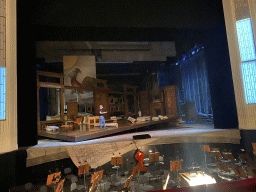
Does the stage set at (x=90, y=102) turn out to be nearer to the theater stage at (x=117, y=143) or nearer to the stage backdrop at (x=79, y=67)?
the stage backdrop at (x=79, y=67)

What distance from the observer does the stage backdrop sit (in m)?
9.74

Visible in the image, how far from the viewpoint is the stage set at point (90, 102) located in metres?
8.90

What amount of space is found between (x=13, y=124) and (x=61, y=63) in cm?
514

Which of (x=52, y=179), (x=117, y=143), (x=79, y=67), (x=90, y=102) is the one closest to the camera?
(x=52, y=179)

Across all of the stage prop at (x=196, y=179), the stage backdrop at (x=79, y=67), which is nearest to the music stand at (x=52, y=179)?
the stage prop at (x=196, y=179)

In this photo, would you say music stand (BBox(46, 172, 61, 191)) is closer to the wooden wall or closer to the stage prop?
the wooden wall

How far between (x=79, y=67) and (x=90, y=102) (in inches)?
78.9

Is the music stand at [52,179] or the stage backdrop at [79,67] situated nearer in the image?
the music stand at [52,179]

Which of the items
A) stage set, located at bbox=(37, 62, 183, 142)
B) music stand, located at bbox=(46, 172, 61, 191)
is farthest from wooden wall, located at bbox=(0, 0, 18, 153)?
stage set, located at bbox=(37, 62, 183, 142)

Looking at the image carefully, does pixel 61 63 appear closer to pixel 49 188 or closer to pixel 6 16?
pixel 6 16

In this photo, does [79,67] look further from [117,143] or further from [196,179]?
[196,179]

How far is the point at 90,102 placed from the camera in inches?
386

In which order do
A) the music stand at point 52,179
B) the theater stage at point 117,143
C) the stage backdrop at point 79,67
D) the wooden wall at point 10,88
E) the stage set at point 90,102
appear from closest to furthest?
the music stand at point 52,179
the wooden wall at point 10,88
the theater stage at point 117,143
the stage set at point 90,102
the stage backdrop at point 79,67

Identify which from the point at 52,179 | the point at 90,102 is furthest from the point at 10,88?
the point at 90,102
